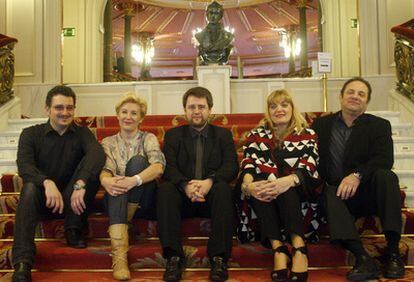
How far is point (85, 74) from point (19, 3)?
223 cm

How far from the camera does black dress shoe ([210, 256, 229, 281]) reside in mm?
2182

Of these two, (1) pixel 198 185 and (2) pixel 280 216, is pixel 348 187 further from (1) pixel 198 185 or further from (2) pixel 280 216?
(1) pixel 198 185

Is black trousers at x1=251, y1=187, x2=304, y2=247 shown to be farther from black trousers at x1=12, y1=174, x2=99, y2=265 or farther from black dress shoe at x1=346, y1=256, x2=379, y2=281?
black trousers at x1=12, y1=174, x2=99, y2=265

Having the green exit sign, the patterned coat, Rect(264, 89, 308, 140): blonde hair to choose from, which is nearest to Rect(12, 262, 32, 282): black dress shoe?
the patterned coat

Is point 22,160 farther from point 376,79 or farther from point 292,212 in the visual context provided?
point 376,79

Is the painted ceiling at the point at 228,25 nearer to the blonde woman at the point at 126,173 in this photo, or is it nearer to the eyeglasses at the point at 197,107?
the eyeglasses at the point at 197,107

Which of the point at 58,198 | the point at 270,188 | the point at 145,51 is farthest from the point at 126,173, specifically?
the point at 145,51

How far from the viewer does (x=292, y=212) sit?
2262 millimetres

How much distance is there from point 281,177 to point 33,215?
1259 millimetres

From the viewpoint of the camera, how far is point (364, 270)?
2146 millimetres

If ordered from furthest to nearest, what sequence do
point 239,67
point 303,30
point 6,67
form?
point 239,67 → point 303,30 → point 6,67

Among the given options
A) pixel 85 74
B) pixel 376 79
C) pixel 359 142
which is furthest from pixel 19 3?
pixel 359 142

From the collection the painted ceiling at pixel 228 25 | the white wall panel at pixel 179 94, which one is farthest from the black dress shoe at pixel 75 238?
the painted ceiling at pixel 228 25

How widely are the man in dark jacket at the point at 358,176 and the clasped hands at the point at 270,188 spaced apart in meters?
0.22
